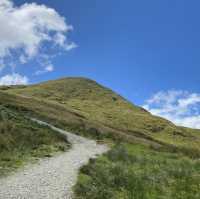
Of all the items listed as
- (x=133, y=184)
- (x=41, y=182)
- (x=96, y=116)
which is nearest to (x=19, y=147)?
(x=41, y=182)

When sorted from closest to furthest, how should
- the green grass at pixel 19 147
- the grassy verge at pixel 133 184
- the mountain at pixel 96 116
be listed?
the grassy verge at pixel 133 184 < the green grass at pixel 19 147 < the mountain at pixel 96 116

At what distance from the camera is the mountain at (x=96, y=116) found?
51375 millimetres

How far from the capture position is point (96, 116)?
79.4 m

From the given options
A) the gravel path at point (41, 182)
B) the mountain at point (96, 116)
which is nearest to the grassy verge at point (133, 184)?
the gravel path at point (41, 182)

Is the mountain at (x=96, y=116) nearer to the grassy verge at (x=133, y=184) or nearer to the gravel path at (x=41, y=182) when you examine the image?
the gravel path at (x=41, y=182)

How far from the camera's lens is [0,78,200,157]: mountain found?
51375mm

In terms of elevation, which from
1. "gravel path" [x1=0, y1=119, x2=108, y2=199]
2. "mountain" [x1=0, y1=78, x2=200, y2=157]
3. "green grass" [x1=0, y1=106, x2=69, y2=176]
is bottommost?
"gravel path" [x1=0, y1=119, x2=108, y2=199]

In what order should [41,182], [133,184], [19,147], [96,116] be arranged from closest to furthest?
1. [133,184]
2. [41,182]
3. [19,147]
4. [96,116]

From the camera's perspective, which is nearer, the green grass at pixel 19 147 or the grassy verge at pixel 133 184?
the grassy verge at pixel 133 184

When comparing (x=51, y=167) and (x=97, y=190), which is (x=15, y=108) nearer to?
(x=51, y=167)

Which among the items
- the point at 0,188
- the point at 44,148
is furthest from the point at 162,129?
the point at 0,188

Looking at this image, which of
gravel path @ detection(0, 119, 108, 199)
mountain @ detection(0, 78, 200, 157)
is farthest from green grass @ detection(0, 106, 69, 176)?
mountain @ detection(0, 78, 200, 157)

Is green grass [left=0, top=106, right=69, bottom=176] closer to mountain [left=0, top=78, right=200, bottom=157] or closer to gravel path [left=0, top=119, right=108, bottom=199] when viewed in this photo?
gravel path [left=0, top=119, right=108, bottom=199]

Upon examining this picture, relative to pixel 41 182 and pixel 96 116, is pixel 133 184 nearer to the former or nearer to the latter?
pixel 41 182
